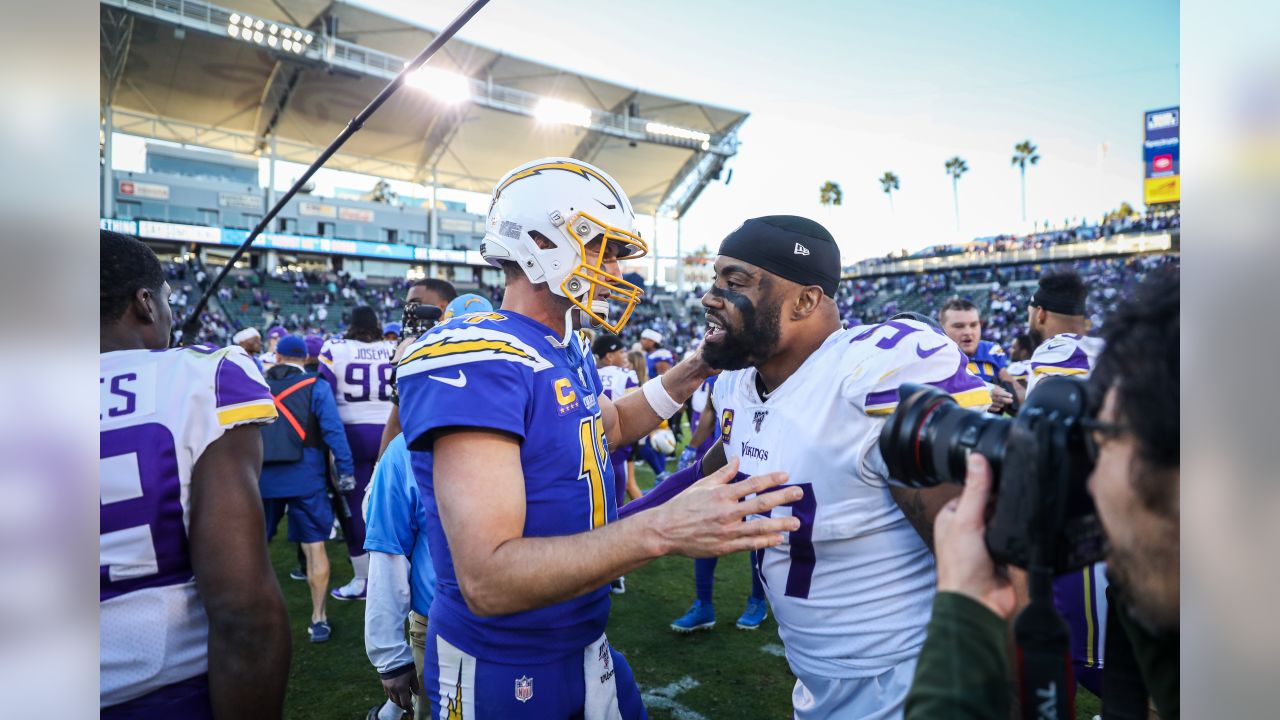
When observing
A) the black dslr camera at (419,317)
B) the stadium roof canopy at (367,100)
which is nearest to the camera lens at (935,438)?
the black dslr camera at (419,317)

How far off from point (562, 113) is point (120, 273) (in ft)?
132

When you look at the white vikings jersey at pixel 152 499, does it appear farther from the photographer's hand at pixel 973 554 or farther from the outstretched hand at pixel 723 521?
the photographer's hand at pixel 973 554

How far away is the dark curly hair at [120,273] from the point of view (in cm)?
169

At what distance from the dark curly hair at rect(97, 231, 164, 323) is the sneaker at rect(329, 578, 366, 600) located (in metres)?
4.44

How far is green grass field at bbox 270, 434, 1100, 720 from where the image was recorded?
3934 mm

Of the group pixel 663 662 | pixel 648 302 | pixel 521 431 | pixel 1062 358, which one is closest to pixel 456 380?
pixel 521 431

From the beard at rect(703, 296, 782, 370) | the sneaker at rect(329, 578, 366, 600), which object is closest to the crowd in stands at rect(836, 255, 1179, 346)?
the sneaker at rect(329, 578, 366, 600)

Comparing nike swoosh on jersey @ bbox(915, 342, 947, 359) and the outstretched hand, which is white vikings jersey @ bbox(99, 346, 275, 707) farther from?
nike swoosh on jersey @ bbox(915, 342, 947, 359)

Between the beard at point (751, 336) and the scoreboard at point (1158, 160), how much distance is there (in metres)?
33.6

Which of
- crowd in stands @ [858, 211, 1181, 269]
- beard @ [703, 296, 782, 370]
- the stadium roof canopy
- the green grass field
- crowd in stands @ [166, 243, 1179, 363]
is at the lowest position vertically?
the green grass field

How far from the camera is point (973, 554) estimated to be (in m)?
0.98
